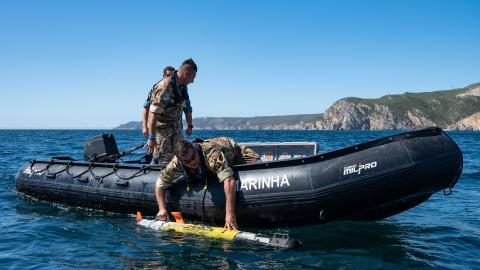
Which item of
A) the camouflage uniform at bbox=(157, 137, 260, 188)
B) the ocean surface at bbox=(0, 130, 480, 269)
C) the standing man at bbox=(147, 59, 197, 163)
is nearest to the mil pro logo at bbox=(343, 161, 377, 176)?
the ocean surface at bbox=(0, 130, 480, 269)

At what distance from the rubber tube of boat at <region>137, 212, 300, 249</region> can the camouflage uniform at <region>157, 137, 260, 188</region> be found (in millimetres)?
657

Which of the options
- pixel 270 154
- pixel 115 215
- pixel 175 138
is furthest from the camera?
pixel 270 154

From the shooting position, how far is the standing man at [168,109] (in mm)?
7211

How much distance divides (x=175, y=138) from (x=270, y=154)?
4179 mm

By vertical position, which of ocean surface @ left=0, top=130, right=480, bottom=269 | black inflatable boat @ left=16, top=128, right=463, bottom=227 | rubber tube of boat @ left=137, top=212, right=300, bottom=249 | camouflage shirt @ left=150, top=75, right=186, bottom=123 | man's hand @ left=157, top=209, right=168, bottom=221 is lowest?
ocean surface @ left=0, top=130, right=480, bottom=269

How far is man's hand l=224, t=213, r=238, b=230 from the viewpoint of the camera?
6.41m

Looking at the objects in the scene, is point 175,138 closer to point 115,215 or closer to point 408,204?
point 115,215

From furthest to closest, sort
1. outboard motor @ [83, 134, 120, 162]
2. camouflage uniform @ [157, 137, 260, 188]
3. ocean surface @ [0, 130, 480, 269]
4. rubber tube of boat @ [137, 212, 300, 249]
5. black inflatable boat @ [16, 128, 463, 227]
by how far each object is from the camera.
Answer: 1. outboard motor @ [83, 134, 120, 162]
2. camouflage uniform @ [157, 137, 260, 188]
3. black inflatable boat @ [16, 128, 463, 227]
4. rubber tube of boat @ [137, 212, 300, 249]
5. ocean surface @ [0, 130, 480, 269]

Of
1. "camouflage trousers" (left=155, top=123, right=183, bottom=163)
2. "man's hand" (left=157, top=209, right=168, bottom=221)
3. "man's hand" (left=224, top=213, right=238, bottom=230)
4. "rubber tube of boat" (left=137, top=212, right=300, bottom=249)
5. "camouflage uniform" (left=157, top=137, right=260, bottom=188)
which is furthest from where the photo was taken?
"camouflage trousers" (left=155, top=123, right=183, bottom=163)

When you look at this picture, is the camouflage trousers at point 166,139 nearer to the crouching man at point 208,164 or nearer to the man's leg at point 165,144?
the man's leg at point 165,144

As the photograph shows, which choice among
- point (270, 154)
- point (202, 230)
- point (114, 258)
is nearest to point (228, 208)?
point (202, 230)

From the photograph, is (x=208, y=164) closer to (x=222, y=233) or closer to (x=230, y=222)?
(x=230, y=222)

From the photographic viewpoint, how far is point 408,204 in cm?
682

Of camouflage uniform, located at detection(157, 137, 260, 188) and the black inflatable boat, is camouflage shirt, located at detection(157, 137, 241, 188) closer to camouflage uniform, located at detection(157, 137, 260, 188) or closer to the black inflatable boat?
camouflage uniform, located at detection(157, 137, 260, 188)
